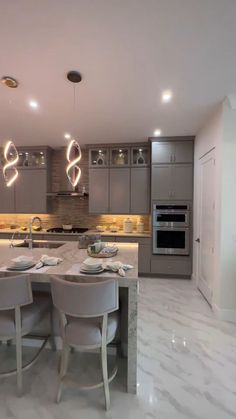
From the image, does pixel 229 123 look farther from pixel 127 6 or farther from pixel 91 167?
pixel 91 167

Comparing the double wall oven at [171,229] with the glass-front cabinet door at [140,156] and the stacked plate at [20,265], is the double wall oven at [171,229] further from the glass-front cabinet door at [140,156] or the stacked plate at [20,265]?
the stacked plate at [20,265]

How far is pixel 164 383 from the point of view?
1889 mm

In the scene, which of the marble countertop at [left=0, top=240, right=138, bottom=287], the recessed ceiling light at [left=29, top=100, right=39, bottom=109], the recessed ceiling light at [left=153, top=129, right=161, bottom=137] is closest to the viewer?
the marble countertop at [left=0, top=240, right=138, bottom=287]

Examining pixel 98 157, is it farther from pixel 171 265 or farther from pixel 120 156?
pixel 171 265

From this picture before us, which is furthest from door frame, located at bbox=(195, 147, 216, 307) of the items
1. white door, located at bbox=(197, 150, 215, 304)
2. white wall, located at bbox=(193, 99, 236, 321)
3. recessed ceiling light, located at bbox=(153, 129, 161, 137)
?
recessed ceiling light, located at bbox=(153, 129, 161, 137)

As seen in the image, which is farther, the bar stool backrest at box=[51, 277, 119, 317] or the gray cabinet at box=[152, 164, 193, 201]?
the gray cabinet at box=[152, 164, 193, 201]

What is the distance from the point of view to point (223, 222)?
113 inches

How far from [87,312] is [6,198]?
4.40 metres

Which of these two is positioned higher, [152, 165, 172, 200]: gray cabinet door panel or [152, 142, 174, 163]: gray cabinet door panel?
[152, 142, 174, 163]: gray cabinet door panel

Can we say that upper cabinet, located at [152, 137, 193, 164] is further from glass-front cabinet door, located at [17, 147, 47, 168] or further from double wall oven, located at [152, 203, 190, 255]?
glass-front cabinet door, located at [17, 147, 47, 168]

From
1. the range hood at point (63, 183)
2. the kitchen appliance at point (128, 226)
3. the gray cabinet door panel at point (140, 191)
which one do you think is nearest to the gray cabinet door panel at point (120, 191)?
the gray cabinet door panel at point (140, 191)

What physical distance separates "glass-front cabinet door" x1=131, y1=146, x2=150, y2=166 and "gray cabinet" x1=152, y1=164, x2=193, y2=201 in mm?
357

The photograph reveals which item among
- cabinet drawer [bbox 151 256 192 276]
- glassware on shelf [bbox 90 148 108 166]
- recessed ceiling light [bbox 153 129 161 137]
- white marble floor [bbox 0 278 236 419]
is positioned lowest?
white marble floor [bbox 0 278 236 419]

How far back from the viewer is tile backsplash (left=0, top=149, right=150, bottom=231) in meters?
5.31
